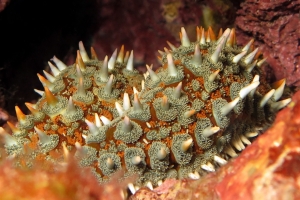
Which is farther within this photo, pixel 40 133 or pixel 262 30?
pixel 262 30

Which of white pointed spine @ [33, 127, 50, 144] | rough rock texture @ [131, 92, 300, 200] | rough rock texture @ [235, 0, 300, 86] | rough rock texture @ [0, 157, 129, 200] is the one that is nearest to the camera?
rough rock texture @ [131, 92, 300, 200]

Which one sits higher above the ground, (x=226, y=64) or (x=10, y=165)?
(x=10, y=165)

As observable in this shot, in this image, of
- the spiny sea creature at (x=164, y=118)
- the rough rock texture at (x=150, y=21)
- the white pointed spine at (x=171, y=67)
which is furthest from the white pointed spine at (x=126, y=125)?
the rough rock texture at (x=150, y=21)

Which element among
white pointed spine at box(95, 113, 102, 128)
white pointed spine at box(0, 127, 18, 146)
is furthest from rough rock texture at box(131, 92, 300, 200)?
white pointed spine at box(0, 127, 18, 146)

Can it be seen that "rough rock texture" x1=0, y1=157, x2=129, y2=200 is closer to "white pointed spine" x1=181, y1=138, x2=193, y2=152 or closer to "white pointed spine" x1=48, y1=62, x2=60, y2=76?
"white pointed spine" x1=181, y1=138, x2=193, y2=152

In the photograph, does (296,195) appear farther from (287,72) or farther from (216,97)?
(287,72)

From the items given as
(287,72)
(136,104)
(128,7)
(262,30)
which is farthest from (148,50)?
(136,104)

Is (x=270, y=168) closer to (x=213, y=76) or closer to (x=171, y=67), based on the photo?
(x=213, y=76)

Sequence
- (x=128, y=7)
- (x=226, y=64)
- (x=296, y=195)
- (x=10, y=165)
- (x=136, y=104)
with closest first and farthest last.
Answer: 1. (x=296, y=195)
2. (x=10, y=165)
3. (x=136, y=104)
4. (x=226, y=64)
5. (x=128, y=7)
